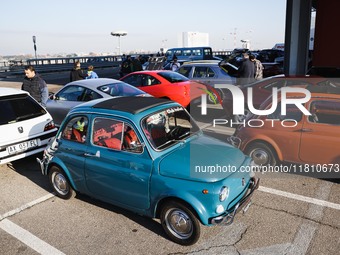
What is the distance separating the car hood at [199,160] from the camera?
3.64 metres

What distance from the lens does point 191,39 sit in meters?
50.4

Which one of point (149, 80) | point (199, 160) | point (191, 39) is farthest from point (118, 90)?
point (191, 39)

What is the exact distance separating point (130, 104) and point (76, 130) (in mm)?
961

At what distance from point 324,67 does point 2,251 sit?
12.5m

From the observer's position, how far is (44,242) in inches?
155

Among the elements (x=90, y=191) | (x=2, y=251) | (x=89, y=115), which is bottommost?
(x=2, y=251)

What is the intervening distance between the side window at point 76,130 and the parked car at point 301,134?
300 cm

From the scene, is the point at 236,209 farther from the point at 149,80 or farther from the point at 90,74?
the point at 90,74

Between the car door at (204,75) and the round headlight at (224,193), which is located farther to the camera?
the car door at (204,75)

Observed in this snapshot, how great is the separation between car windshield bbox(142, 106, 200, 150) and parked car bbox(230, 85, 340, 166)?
158cm

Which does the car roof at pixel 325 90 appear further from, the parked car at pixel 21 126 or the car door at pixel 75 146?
the parked car at pixel 21 126

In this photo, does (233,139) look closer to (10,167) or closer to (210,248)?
(210,248)

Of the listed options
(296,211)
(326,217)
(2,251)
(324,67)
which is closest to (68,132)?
(2,251)

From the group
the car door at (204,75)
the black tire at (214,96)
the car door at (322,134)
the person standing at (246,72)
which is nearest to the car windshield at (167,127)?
the car door at (322,134)
